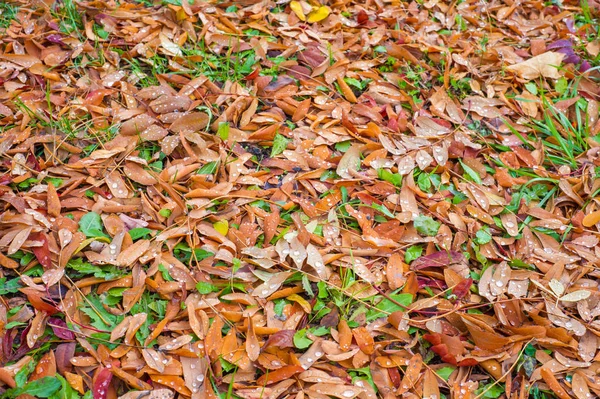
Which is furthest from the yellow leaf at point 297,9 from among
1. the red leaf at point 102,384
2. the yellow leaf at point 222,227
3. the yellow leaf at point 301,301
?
the red leaf at point 102,384

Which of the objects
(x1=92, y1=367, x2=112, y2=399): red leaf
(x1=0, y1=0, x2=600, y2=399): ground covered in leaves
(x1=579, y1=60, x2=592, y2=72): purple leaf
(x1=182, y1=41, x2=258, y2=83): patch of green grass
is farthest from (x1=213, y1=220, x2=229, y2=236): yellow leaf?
(x1=579, y1=60, x2=592, y2=72): purple leaf

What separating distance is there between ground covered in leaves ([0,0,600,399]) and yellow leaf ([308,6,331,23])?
0.05 ft

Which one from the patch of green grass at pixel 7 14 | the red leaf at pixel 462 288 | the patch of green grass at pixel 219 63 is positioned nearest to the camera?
the red leaf at pixel 462 288

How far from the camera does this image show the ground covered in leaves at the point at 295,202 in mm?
1444

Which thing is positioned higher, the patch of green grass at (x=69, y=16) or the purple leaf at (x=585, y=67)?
the patch of green grass at (x=69, y=16)

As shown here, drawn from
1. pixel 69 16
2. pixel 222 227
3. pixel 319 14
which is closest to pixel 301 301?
pixel 222 227

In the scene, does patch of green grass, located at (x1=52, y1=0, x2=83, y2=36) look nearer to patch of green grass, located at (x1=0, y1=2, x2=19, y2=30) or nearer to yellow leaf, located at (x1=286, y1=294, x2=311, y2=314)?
patch of green grass, located at (x1=0, y1=2, x2=19, y2=30)

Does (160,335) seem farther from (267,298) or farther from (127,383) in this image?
(267,298)

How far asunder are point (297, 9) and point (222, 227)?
113 cm

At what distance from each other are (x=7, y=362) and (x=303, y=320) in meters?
0.76

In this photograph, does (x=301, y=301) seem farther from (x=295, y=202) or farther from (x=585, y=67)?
(x=585, y=67)

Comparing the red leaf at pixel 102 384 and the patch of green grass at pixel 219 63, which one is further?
the patch of green grass at pixel 219 63

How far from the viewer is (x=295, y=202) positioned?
68.9 inches

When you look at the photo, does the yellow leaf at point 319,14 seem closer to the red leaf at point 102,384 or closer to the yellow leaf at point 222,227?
the yellow leaf at point 222,227
